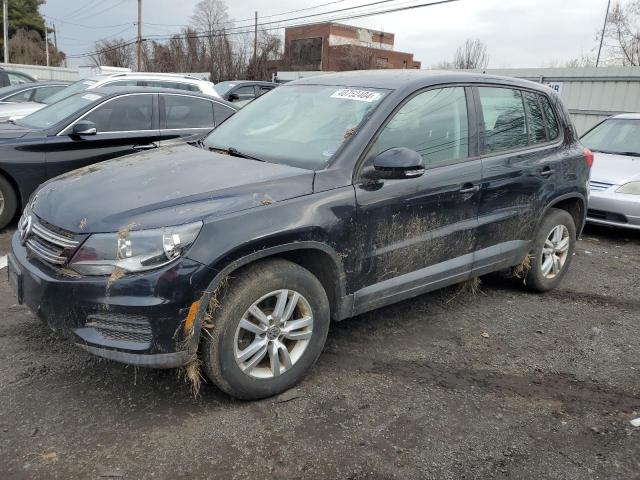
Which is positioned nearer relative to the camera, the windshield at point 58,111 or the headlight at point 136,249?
the headlight at point 136,249

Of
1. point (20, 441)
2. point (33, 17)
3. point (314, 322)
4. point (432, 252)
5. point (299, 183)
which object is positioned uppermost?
point (33, 17)

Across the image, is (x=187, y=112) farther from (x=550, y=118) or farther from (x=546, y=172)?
(x=546, y=172)

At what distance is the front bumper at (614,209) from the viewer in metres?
6.82

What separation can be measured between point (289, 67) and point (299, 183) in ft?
170

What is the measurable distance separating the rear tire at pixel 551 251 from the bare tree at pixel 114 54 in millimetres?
58568

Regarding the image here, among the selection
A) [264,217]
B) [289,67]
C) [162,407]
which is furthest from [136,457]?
[289,67]

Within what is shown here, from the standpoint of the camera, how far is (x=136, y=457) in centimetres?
253

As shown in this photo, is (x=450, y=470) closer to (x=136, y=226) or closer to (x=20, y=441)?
(x=136, y=226)

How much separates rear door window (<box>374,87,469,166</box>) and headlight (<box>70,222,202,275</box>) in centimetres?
139

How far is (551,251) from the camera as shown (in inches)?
191

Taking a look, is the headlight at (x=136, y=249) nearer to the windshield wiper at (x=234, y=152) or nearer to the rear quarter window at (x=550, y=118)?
the windshield wiper at (x=234, y=152)

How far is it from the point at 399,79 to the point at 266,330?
1.96 meters

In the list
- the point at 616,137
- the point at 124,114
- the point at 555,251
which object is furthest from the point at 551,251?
the point at 124,114

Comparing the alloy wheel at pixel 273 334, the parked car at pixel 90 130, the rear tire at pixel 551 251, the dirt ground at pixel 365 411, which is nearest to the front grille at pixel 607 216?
the rear tire at pixel 551 251
